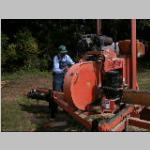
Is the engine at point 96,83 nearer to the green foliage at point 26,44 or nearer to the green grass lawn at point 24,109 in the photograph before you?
the green grass lawn at point 24,109

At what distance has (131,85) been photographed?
8711mm

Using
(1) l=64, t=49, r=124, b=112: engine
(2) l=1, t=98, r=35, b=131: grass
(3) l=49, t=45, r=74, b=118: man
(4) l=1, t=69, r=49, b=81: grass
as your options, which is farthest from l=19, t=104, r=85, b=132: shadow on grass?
(4) l=1, t=69, r=49, b=81: grass

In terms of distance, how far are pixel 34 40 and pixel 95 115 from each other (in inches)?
452

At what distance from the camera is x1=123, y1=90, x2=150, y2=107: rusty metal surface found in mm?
7590

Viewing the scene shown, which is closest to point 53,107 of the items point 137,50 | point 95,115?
point 95,115

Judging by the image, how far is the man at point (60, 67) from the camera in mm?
10180

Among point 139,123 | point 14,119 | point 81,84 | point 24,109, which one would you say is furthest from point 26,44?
point 139,123

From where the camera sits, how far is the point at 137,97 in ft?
25.4

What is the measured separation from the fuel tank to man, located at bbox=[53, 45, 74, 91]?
2083 mm

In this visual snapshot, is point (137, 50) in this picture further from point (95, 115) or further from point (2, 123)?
point (2, 123)

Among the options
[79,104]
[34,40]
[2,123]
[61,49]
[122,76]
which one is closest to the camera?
[79,104]

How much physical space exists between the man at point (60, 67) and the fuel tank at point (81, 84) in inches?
82.0

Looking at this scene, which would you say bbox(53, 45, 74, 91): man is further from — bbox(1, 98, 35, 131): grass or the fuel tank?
the fuel tank

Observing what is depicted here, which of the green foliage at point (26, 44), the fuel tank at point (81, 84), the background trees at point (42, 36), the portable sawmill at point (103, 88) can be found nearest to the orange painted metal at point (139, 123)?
the portable sawmill at point (103, 88)
